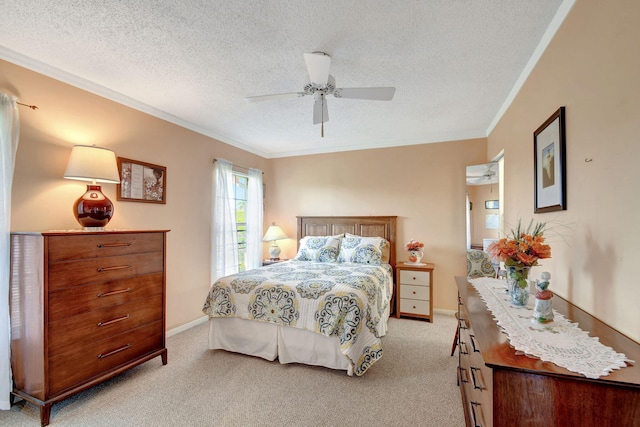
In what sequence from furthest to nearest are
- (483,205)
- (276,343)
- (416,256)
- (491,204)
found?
(416,256), (483,205), (491,204), (276,343)

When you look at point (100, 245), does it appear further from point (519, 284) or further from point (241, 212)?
point (519, 284)

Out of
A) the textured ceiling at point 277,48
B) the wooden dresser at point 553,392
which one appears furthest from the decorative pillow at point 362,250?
the wooden dresser at point 553,392

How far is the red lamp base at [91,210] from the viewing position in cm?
228

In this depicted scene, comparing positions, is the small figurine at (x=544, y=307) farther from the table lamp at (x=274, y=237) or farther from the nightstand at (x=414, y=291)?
the table lamp at (x=274, y=237)

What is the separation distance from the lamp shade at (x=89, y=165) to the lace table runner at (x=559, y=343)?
296 cm

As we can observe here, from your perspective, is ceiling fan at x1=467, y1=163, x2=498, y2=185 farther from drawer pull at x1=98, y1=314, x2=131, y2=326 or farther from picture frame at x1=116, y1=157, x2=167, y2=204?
drawer pull at x1=98, y1=314, x2=131, y2=326

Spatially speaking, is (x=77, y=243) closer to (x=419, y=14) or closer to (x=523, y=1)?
(x=419, y=14)

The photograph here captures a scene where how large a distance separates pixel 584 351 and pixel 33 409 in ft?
10.9

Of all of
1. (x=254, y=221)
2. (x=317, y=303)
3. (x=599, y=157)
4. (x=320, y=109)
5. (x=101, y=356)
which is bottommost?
(x=101, y=356)

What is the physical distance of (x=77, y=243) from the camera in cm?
204

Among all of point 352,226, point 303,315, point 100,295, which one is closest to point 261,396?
point 303,315

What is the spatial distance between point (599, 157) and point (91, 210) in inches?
132

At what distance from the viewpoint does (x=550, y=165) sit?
1.80 m

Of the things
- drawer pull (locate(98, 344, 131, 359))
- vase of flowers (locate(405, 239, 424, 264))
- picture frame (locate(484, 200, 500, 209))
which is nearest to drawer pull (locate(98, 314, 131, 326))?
drawer pull (locate(98, 344, 131, 359))
